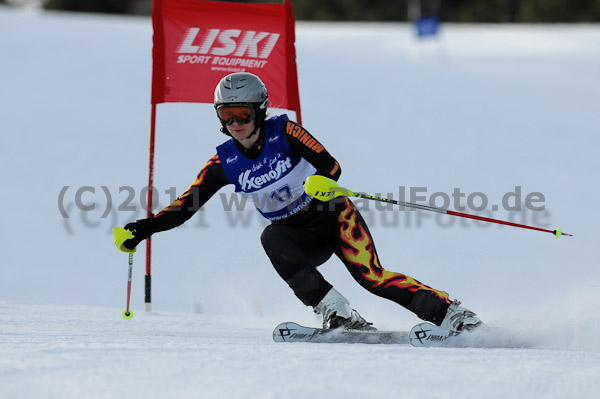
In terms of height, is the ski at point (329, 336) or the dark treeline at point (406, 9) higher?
the dark treeline at point (406, 9)

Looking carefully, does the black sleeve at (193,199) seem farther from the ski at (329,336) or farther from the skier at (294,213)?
the ski at (329,336)

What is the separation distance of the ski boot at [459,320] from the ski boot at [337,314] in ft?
1.24

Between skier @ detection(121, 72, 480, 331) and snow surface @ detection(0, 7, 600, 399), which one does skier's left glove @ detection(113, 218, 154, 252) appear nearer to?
skier @ detection(121, 72, 480, 331)

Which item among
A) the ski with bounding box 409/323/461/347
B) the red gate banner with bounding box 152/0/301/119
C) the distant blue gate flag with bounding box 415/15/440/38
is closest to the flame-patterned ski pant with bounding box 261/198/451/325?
the ski with bounding box 409/323/461/347

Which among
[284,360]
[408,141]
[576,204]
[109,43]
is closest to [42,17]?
[109,43]

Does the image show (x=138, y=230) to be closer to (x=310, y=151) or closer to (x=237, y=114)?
(x=237, y=114)

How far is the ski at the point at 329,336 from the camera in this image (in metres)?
3.34

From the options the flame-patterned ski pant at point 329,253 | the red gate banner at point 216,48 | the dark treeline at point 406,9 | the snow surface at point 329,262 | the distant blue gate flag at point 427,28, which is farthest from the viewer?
the dark treeline at point 406,9

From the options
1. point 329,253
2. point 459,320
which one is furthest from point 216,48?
point 459,320

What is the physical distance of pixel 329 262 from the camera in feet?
21.7

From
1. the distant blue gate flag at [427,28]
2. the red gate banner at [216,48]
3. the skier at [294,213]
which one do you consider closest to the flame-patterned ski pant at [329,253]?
the skier at [294,213]

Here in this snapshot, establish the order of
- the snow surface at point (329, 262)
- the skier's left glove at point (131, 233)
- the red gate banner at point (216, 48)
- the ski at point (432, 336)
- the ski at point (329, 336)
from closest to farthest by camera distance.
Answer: the snow surface at point (329, 262), the ski at point (432, 336), the ski at point (329, 336), the skier's left glove at point (131, 233), the red gate banner at point (216, 48)

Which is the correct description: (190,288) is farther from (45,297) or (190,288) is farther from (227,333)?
→ (227,333)

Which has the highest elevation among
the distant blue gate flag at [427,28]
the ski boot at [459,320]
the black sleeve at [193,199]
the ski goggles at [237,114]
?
the distant blue gate flag at [427,28]
